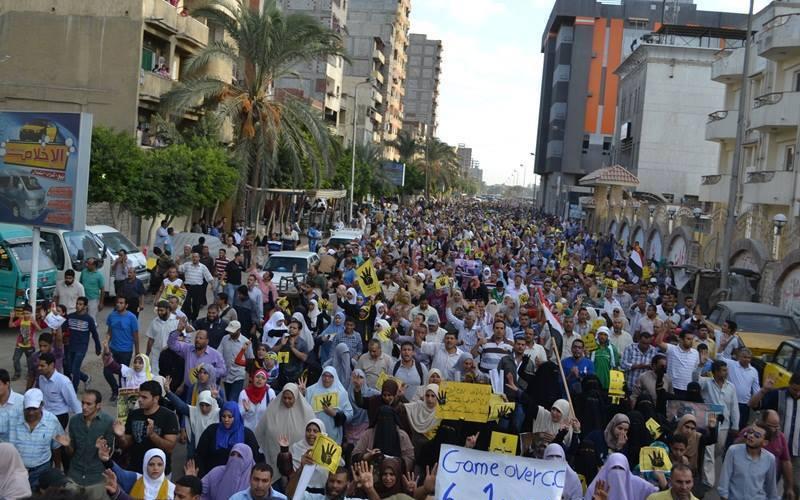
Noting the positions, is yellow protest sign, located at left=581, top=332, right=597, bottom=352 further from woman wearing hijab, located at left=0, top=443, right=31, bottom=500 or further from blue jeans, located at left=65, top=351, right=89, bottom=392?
woman wearing hijab, located at left=0, top=443, right=31, bottom=500

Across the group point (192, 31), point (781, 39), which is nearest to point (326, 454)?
point (781, 39)

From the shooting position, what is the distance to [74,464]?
7.74 m

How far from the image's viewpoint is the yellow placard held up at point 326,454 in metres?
7.46

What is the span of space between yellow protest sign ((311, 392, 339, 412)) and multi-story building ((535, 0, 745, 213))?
92531mm

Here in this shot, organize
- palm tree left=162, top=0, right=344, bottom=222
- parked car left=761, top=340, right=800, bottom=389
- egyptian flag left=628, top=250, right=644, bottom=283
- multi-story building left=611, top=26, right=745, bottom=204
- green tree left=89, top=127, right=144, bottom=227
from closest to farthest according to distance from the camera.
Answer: parked car left=761, top=340, right=800, bottom=389
egyptian flag left=628, top=250, right=644, bottom=283
green tree left=89, top=127, right=144, bottom=227
palm tree left=162, top=0, right=344, bottom=222
multi-story building left=611, top=26, right=745, bottom=204

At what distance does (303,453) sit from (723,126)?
37950mm

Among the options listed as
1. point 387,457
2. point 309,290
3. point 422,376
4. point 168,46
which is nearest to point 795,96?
point 168,46

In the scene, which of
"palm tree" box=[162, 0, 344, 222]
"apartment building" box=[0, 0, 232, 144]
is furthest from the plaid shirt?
"apartment building" box=[0, 0, 232, 144]

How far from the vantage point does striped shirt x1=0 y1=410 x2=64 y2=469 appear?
24.6ft

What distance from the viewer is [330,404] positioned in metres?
9.21

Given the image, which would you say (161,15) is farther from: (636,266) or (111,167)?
(636,266)

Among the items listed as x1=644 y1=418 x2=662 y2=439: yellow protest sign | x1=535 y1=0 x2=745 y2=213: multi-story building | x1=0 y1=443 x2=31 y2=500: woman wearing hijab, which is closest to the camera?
x1=0 y1=443 x2=31 y2=500: woman wearing hijab

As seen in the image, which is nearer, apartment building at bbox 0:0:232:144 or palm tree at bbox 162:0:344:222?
palm tree at bbox 162:0:344:222

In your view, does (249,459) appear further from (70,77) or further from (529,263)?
(70,77)
